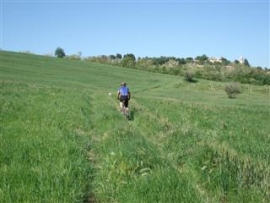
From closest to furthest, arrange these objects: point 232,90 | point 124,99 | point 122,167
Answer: point 122,167
point 124,99
point 232,90

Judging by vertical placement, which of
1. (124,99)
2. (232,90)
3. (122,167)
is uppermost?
(122,167)

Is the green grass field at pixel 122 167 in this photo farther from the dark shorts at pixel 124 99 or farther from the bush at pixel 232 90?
the bush at pixel 232 90

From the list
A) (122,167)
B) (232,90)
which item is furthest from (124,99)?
(232,90)

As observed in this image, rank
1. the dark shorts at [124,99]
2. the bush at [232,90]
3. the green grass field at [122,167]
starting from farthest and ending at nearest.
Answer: the bush at [232,90]
the dark shorts at [124,99]
the green grass field at [122,167]

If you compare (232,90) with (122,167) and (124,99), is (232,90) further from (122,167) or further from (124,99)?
(122,167)

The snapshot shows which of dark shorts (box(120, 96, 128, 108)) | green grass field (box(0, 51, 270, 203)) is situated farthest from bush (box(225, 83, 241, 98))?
green grass field (box(0, 51, 270, 203))

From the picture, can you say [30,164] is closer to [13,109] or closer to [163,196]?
[163,196]

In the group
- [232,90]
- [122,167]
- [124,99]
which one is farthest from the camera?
[232,90]

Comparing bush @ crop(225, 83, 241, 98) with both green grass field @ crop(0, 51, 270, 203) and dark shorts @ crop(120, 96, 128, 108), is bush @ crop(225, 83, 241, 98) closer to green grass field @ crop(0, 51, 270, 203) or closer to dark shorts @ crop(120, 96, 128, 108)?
dark shorts @ crop(120, 96, 128, 108)

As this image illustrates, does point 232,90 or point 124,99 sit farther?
point 232,90

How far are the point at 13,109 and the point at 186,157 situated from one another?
1061cm

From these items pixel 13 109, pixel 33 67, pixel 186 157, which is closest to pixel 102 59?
pixel 33 67

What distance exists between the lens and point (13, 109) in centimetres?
1897

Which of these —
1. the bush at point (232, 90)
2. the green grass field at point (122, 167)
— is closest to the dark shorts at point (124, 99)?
the green grass field at point (122, 167)
